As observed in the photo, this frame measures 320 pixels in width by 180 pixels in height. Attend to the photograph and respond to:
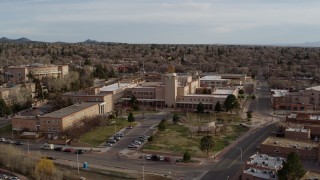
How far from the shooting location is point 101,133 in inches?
1198

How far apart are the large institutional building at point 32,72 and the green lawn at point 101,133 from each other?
75.1 feet

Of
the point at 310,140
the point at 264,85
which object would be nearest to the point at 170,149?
the point at 310,140

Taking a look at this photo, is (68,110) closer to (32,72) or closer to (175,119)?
(175,119)

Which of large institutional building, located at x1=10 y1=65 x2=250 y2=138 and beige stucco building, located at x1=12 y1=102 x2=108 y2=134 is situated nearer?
beige stucco building, located at x1=12 y1=102 x2=108 y2=134

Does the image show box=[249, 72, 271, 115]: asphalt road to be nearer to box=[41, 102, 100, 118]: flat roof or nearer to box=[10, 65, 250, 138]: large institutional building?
box=[10, 65, 250, 138]: large institutional building

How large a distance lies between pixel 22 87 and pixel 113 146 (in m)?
20.0

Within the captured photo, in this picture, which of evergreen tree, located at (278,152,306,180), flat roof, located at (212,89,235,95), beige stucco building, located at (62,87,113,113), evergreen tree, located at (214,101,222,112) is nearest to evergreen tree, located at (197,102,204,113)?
evergreen tree, located at (214,101,222,112)

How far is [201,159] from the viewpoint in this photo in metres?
24.3

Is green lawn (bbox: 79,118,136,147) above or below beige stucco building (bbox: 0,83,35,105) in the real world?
below

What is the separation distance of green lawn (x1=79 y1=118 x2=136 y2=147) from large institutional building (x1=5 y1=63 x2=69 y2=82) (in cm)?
2290

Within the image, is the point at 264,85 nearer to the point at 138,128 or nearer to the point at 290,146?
the point at 138,128

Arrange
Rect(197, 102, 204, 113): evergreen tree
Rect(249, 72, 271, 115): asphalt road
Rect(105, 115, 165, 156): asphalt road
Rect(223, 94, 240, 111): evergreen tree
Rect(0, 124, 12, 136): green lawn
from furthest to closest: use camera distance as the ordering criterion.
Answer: Rect(249, 72, 271, 115): asphalt road < Rect(197, 102, 204, 113): evergreen tree < Rect(223, 94, 240, 111): evergreen tree < Rect(0, 124, 12, 136): green lawn < Rect(105, 115, 165, 156): asphalt road

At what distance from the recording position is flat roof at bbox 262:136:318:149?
24.6m

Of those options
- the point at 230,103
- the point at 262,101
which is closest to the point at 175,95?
the point at 230,103
